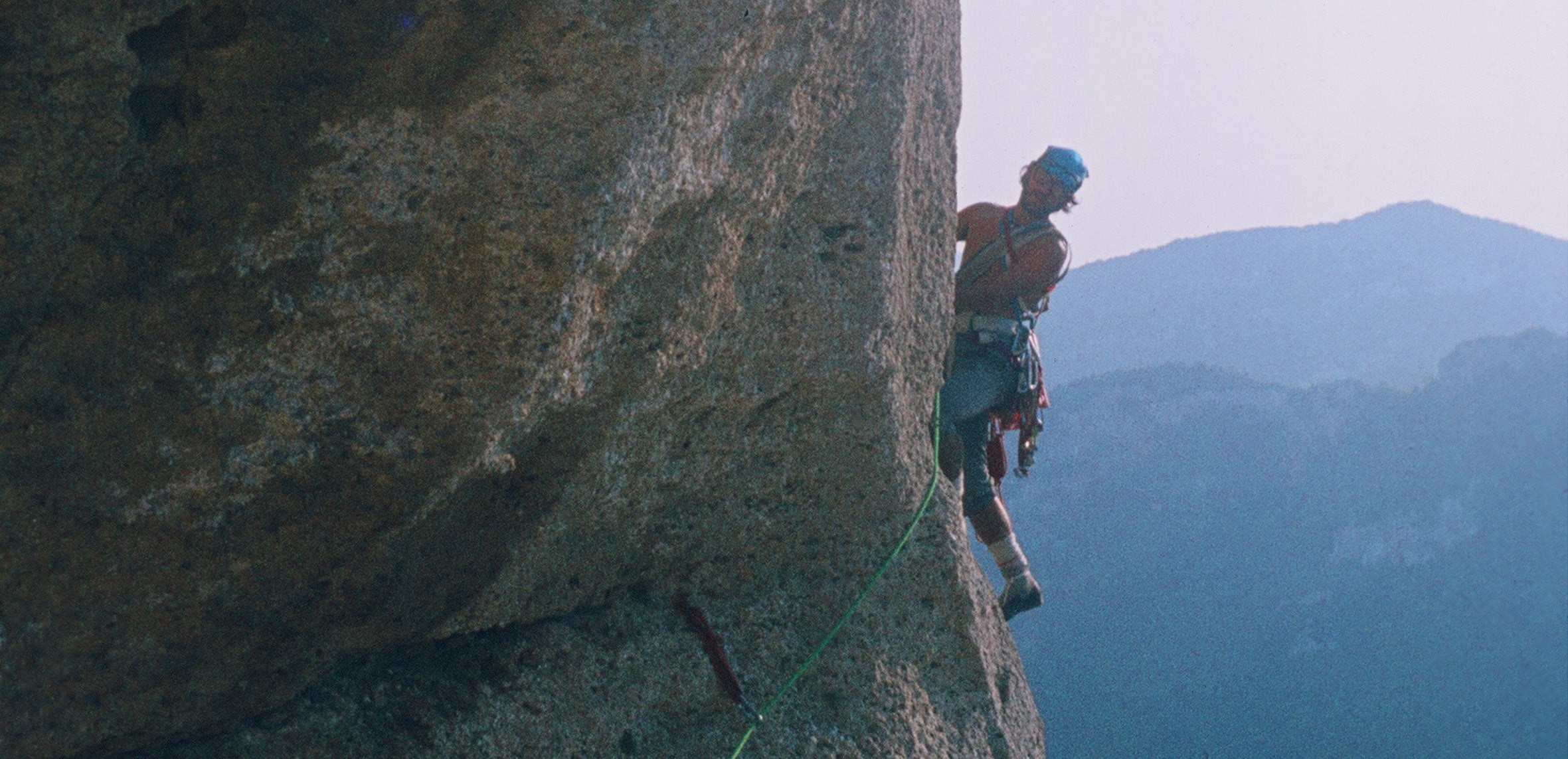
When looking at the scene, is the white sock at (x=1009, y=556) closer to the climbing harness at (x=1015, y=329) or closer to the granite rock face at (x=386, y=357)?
the climbing harness at (x=1015, y=329)

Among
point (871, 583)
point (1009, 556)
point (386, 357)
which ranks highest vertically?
point (386, 357)

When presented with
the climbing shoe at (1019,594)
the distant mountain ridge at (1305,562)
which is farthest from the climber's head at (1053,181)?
the distant mountain ridge at (1305,562)

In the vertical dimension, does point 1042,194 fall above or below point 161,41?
above

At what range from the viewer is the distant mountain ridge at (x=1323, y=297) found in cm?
10369

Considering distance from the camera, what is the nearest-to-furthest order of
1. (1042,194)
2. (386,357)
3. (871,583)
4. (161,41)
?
1. (161,41)
2. (386,357)
3. (871,583)
4. (1042,194)

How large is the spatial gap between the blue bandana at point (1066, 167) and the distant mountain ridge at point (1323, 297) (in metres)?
101

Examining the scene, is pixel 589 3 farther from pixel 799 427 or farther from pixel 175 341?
pixel 799 427

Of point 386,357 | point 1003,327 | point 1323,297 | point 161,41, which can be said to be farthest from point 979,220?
point 1323,297

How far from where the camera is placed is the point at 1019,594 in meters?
5.34

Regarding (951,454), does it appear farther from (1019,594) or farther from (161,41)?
(161,41)

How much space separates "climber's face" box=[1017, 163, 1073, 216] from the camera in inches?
202

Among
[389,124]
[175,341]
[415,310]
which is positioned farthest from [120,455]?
[389,124]

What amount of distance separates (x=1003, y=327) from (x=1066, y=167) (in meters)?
0.73

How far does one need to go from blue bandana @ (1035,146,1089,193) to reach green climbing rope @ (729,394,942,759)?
1.29 meters
